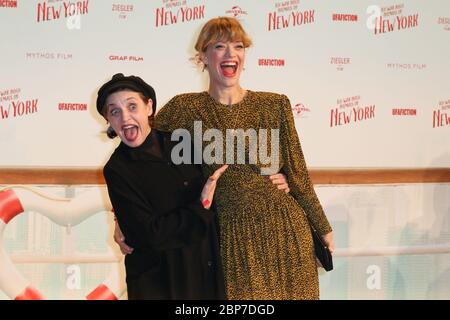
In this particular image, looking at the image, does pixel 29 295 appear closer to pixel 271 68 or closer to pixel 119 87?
pixel 119 87

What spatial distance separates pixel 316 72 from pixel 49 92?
1.42 meters

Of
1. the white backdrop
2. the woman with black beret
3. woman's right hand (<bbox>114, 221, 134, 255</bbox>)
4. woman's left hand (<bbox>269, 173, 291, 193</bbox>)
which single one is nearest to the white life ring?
→ the white backdrop

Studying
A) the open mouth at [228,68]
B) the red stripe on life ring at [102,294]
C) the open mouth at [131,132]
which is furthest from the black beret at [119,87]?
the red stripe on life ring at [102,294]

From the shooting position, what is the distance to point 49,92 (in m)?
3.34

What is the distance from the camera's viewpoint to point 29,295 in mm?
3182

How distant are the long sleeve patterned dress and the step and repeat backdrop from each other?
951mm

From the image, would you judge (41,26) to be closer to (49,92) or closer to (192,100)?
A: (49,92)

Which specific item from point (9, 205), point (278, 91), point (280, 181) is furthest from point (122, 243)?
point (278, 91)

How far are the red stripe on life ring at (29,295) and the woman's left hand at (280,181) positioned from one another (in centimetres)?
143

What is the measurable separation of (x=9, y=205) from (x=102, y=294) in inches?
24.7

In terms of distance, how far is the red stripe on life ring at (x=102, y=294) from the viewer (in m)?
3.19
